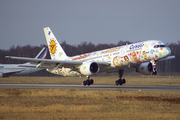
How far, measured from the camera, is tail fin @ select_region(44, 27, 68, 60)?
3978 centimetres

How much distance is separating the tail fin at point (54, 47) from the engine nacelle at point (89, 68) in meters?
7.68

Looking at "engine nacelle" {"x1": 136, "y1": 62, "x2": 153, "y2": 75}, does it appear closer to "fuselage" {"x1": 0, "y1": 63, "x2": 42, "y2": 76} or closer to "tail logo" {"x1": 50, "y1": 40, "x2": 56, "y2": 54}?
"tail logo" {"x1": 50, "y1": 40, "x2": 56, "y2": 54}

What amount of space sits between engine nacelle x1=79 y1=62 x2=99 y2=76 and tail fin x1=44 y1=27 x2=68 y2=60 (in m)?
7.68

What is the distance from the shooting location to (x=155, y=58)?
2894 centimetres

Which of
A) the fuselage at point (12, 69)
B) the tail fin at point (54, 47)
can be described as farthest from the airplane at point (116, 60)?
the fuselage at point (12, 69)

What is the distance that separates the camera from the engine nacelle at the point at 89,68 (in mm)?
31703

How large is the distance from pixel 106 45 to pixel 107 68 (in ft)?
230

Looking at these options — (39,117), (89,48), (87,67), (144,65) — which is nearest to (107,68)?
(87,67)

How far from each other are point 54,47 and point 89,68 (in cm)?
1070

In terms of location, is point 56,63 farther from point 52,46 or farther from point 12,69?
point 12,69

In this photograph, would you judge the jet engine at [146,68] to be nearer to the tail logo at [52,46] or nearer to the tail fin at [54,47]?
the tail fin at [54,47]

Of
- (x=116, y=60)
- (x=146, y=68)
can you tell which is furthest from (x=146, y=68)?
(x=116, y=60)

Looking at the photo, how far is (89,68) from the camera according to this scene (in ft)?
104

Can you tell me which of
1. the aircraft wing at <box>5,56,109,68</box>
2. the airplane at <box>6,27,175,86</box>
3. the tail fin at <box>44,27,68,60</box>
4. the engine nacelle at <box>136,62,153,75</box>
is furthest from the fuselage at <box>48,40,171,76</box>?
the tail fin at <box>44,27,68,60</box>
